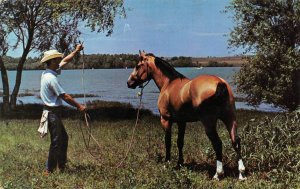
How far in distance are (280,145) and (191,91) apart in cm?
166

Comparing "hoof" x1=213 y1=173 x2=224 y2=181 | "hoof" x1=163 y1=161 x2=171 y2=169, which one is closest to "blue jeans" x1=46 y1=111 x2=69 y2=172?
"hoof" x1=163 y1=161 x2=171 y2=169

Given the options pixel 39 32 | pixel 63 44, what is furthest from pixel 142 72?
pixel 39 32

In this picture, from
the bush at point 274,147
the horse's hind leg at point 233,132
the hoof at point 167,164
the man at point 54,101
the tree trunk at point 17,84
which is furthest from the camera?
the tree trunk at point 17,84

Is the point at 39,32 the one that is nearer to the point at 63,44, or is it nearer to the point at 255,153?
the point at 63,44

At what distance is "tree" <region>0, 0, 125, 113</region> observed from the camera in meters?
10.6

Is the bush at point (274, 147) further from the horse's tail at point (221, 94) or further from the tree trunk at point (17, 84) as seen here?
the tree trunk at point (17, 84)

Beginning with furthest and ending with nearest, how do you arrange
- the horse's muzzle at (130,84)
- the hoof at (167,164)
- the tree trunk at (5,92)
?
the tree trunk at (5,92) < the horse's muzzle at (130,84) < the hoof at (167,164)

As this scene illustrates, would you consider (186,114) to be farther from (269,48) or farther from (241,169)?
(269,48)

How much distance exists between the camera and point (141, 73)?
8133 mm

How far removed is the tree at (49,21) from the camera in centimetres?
1062

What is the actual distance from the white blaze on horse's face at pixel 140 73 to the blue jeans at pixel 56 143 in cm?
127

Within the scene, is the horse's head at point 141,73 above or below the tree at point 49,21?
below

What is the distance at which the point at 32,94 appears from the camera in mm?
11609

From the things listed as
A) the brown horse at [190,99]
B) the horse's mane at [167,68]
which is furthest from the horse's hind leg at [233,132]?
the horse's mane at [167,68]
